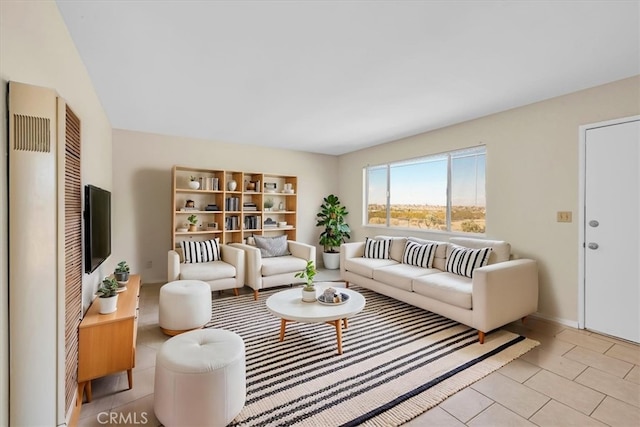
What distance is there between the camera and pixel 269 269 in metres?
3.98

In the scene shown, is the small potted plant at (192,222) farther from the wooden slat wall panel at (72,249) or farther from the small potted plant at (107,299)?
the small potted plant at (107,299)

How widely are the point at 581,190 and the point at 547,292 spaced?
1.11 metres

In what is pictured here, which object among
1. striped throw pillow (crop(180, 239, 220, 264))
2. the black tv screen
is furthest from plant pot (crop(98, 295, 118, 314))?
striped throw pillow (crop(180, 239, 220, 264))

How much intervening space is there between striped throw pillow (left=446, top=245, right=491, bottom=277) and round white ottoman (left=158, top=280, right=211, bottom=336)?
276 centimetres

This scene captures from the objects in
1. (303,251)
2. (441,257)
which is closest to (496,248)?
(441,257)

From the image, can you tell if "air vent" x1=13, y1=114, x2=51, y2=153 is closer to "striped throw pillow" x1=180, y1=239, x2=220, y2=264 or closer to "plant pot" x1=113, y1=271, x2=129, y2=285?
"plant pot" x1=113, y1=271, x2=129, y2=285

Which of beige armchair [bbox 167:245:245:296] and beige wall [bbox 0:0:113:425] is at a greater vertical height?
beige wall [bbox 0:0:113:425]

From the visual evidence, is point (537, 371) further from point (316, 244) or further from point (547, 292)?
point (316, 244)

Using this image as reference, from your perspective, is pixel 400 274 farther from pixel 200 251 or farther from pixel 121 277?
pixel 121 277

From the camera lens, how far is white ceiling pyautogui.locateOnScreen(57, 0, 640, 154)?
1729 mm

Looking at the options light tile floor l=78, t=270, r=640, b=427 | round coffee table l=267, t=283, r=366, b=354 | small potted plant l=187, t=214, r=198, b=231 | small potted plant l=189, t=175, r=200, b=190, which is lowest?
light tile floor l=78, t=270, r=640, b=427

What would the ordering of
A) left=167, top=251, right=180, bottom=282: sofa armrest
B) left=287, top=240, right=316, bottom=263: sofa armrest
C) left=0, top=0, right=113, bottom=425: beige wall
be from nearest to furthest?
left=0, top=0, right=113, bottom=425: beige wall
left=167, top=251, right=180, bottom=282: sofa armrest
left=287, top=240, right=316, bottom=263: sofa armrest

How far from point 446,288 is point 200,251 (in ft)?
10.5

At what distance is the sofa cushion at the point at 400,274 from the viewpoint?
334 centimetres
